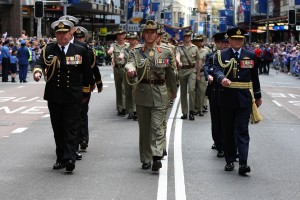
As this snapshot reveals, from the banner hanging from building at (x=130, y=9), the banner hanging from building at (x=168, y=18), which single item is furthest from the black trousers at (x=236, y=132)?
the banner hanging from building at (x=168, y=18)

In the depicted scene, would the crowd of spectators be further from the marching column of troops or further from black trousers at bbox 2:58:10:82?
the marching column of troops

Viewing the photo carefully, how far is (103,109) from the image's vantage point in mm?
17922

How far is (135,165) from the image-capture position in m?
9.66

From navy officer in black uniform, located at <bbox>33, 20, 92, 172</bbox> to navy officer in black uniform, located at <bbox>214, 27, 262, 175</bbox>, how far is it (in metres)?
1.88

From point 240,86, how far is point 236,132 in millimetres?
617

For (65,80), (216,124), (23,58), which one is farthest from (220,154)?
(23,58)

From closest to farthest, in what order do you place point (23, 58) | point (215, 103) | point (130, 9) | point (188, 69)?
1. point (215, 103)
2. point (188, 69)
3. point (23, 58)
4. point (130, 9)

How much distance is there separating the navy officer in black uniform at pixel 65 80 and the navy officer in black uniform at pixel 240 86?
6.17ft

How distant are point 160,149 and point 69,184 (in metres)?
1.37

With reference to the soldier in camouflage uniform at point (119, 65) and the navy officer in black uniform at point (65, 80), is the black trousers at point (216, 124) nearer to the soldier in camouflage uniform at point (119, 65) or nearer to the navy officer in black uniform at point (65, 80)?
the navy officer in black uniform at point (65, 80)

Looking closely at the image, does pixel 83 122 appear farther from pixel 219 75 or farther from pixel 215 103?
pixel 219 75

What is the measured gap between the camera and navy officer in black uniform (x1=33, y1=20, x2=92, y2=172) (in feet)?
29.2

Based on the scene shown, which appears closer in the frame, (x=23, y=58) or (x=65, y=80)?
(x=65, y=80)

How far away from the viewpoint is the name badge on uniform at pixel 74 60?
893 centimetres
